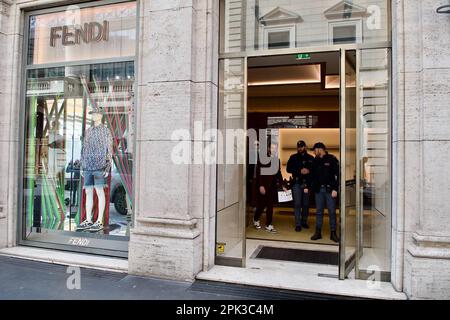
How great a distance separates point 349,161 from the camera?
5.09 meters

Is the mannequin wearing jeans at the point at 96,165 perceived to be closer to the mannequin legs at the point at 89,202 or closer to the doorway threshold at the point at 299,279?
the mannequin legs at the point at 89,202

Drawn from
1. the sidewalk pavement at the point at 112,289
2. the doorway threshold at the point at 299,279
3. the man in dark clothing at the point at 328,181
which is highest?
the man in dark clothing at the point at 328,181

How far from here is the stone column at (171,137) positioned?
5125 mm

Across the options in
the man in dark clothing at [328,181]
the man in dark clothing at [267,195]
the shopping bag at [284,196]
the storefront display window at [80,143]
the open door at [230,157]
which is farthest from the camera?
the man in dark clothing at [267,195]

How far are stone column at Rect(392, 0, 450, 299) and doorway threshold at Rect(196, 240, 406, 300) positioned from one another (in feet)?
1.26

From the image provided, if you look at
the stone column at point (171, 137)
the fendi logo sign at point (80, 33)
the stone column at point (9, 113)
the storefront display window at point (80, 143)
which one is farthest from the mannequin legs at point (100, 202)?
the fendi logo sign at point (80, 33)

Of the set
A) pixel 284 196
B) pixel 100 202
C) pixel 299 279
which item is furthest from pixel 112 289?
pixel 284 196

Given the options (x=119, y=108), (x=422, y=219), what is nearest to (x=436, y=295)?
(x=422, y=219)

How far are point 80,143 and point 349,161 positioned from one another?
4733mm

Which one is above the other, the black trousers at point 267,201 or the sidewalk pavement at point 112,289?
the black trousers at point 267,201

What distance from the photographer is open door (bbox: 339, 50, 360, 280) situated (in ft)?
16.4

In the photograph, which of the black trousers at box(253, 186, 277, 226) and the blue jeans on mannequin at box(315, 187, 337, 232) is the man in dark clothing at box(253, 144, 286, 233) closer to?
the black trousers at box(253, 186, 277, 226)

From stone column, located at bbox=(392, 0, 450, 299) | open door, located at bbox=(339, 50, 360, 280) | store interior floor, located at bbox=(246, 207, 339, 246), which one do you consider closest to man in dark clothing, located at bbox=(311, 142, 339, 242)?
store interior floor, located at bbox=(246, 207, 339, 246)

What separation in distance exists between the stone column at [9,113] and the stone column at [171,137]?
2796 mm
